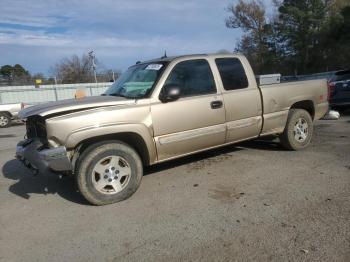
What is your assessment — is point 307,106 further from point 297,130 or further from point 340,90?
point 340,90

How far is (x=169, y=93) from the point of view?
199 inches

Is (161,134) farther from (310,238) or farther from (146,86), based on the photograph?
(310,238)

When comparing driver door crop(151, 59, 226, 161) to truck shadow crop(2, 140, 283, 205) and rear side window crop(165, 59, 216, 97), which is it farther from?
truck shadow crop(2, 140, 283, 205)

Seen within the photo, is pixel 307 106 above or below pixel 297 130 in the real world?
above

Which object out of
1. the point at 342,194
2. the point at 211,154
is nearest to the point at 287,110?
the point at 211,154

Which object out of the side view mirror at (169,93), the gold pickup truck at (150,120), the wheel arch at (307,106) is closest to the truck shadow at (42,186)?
the gold pickup truck at (150,120)

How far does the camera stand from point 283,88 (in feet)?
21.6

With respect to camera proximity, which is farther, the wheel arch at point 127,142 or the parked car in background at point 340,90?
the parked car in background at point 340,90

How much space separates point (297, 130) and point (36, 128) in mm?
4557

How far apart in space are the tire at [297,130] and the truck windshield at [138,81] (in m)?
2.71

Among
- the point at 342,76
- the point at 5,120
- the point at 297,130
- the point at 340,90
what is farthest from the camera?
the point at 5,120

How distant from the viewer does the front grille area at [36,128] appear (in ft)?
15.4

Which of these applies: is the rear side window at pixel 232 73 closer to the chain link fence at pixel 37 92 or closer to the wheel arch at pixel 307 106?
the wheel arch at pixel 307 106

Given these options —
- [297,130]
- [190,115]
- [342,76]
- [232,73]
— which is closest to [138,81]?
[190,115]
